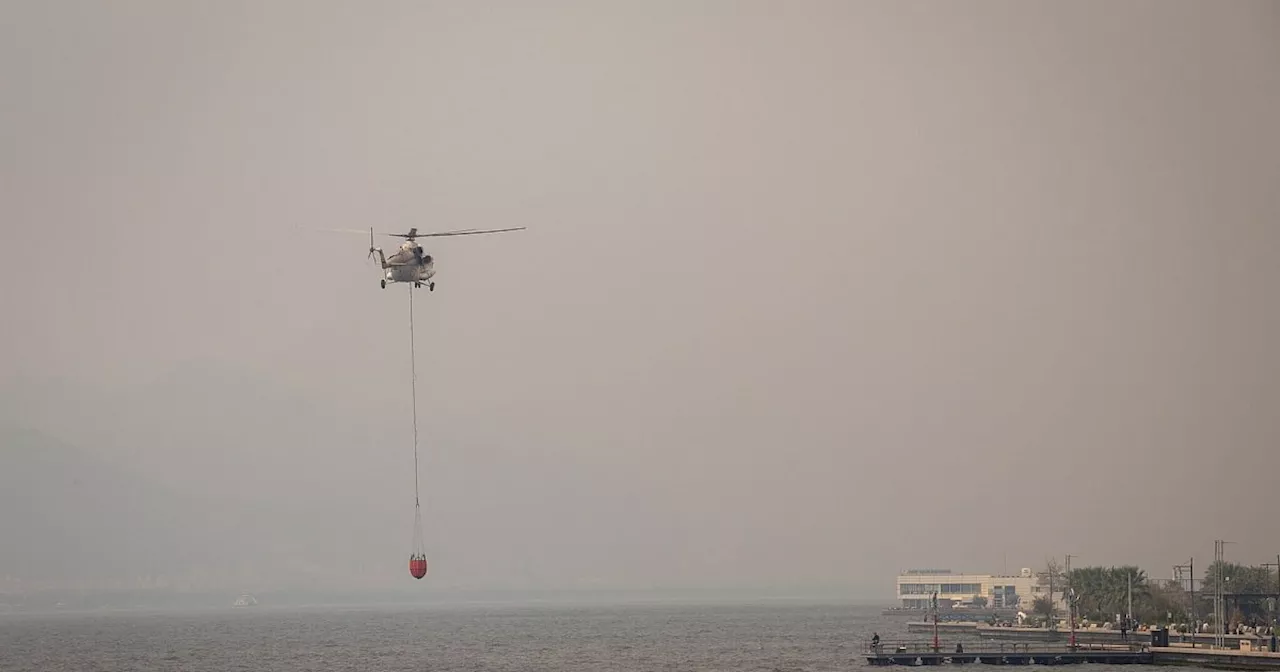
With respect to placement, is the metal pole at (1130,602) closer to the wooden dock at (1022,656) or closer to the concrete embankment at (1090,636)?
the concrete embankment at (1090,636)

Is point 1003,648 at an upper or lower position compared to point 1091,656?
lower

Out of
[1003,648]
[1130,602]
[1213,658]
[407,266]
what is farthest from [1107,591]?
[407,266]

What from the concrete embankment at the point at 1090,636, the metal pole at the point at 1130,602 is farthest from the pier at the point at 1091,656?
the metal pole at the point at 1130,602

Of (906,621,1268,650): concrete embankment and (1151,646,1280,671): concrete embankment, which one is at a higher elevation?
(1151,646,1280,671): concrete embankment

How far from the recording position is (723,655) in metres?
161

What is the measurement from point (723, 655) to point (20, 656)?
89.5 meters

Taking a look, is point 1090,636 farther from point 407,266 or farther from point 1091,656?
point 407,266

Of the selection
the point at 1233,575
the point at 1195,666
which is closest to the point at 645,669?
the point at 1195,666

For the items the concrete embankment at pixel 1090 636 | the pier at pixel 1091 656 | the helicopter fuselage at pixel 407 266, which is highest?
the helicopter fuselage at pixel 407 266

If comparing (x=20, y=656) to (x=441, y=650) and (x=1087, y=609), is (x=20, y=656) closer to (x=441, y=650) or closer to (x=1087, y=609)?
(x=441, y=650)

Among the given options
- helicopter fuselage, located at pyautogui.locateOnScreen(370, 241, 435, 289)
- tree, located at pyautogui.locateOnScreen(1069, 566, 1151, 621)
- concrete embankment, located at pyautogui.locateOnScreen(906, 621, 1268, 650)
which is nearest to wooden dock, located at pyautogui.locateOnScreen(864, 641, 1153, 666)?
concrete embankment, located at pyautogui.locateOnScreen(906, 621, 1268, 650)

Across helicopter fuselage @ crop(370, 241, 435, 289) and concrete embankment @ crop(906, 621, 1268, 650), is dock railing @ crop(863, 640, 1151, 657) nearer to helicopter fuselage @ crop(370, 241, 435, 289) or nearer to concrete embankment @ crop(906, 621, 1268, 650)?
concrete embankment @ crop(906, 621, 1268, 650)

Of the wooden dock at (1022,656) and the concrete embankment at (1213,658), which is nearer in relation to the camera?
the concrete embankment at (1213,658)

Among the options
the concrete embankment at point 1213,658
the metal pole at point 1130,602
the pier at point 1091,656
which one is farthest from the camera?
the metal pole at point 1130,602
